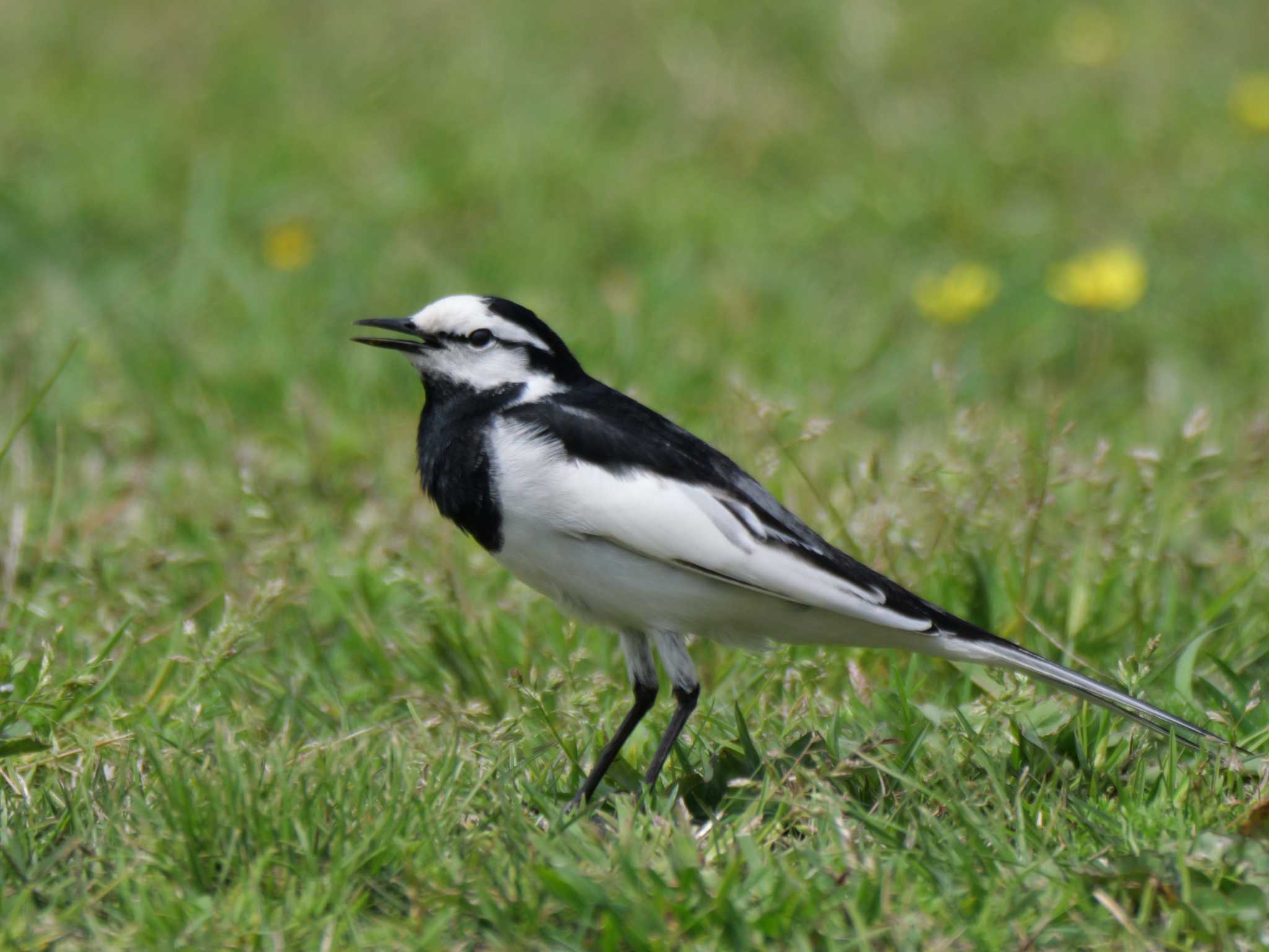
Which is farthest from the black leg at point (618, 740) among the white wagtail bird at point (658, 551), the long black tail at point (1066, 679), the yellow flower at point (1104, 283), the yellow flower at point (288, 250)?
Result: the yellow flower at point (288, 250)

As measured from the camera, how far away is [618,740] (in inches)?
133

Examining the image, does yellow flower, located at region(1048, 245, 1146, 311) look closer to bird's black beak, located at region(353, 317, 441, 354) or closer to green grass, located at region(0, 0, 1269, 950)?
green grass, located at region(0, 0, 1269, 950)

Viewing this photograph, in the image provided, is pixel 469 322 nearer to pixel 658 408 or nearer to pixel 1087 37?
pixel 658 408

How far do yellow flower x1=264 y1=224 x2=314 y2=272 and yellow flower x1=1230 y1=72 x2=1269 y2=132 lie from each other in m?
3.97

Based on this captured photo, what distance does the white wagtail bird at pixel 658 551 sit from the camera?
3266 mm

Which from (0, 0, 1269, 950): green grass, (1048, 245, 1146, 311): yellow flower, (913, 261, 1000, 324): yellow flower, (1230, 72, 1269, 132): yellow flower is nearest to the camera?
(0, 0, 1269, 950): green grass

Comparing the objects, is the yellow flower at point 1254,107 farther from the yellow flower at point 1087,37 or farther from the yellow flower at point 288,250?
the yellow flower at point 288,250

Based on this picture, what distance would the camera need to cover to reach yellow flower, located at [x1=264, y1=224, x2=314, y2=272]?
249 inches

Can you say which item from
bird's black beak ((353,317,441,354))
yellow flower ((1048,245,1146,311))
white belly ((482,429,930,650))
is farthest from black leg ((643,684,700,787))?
yellow flower ((1048,245,1146,311))

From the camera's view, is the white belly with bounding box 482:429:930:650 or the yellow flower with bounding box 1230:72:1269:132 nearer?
the white belly with bounding box 482:429:930:650

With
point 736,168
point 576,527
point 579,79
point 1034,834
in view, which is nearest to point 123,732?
point 576,527

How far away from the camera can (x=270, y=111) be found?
8.28 meters

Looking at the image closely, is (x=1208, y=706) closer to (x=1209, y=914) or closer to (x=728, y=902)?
(x=1209, y=914)

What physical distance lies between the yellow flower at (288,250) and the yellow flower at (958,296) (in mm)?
2313
